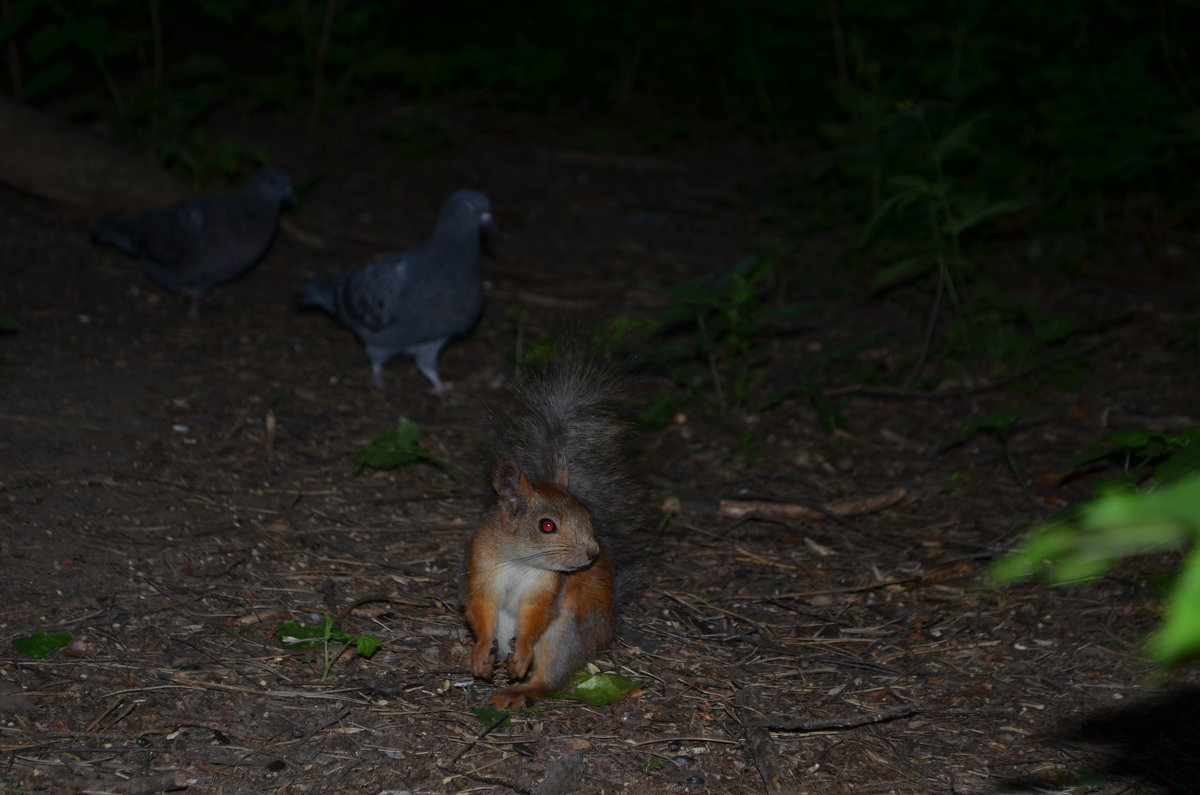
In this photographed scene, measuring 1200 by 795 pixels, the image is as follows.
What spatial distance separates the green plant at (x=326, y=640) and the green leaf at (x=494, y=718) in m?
0.41

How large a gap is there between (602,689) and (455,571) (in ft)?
3.20

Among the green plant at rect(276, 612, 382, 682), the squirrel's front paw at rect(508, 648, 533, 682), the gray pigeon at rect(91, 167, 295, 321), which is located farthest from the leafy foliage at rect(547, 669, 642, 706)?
the gray pigeon at rect(91, 167, 295, 321)

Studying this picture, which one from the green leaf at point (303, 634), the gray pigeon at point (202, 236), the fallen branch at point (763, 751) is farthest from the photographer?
the gray pigeon at point (202, 236)

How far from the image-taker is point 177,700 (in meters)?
2.92

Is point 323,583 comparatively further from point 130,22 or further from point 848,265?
point 130,22

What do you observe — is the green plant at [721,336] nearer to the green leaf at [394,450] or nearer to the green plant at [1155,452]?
the green leaf at [394,450]

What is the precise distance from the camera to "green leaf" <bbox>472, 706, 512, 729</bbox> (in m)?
2.98

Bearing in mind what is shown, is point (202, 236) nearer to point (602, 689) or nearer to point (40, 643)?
point (40, 643)

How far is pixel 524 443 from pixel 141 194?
Answer: 16.4 ft

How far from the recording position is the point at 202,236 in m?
6.61

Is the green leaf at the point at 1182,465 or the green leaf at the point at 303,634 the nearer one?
the green leaf at the point at 1182,465

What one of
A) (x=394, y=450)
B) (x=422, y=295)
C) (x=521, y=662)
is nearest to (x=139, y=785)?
(x=521, y=662)

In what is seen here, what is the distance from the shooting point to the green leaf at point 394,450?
181 inches

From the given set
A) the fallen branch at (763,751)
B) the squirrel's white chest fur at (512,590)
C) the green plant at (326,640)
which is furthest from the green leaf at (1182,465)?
the green plant at (326,640)
